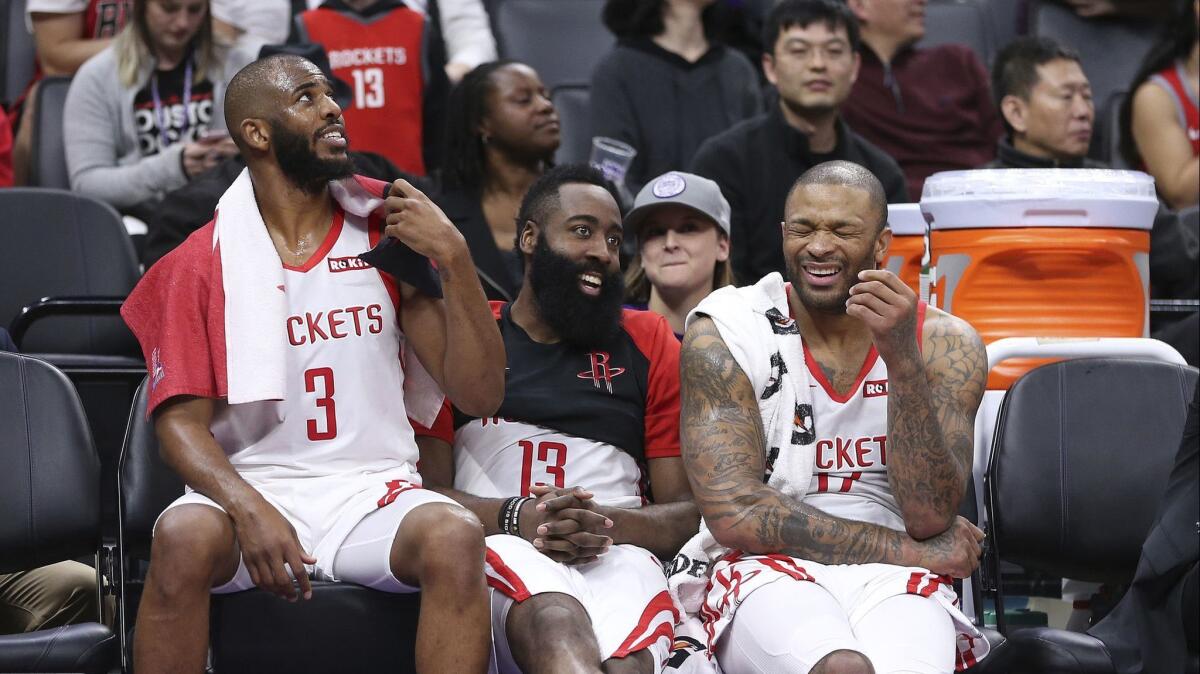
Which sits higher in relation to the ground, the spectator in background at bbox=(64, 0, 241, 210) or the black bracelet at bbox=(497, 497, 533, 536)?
the spectator in background at bbox=(64, 0, 241, 210)

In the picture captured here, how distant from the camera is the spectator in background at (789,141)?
16.4ft

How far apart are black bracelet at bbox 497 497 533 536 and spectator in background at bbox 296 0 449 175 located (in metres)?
2.35

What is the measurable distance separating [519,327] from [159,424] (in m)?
0.95

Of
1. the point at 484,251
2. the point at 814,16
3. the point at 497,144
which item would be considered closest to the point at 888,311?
the point at 484,251

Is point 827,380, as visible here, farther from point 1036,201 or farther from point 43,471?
point 43,471

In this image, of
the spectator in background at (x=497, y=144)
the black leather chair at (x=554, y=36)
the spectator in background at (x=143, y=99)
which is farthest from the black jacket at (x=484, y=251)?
the black leather chair at (x=554, y=36)

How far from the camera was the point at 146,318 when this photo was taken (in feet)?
11.2

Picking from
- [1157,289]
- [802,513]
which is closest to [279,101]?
[802,513]

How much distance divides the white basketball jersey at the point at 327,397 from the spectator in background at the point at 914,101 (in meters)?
2.99

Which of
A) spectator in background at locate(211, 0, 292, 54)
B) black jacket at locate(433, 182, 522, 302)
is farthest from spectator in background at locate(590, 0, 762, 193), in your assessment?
spectator in background at locate(211, 0, 292, 54)

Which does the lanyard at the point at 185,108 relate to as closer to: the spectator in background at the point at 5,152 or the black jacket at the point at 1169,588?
the spectator in background at the point at 5,152

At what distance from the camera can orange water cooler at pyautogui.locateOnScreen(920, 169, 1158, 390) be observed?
4.09m

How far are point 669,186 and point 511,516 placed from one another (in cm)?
120

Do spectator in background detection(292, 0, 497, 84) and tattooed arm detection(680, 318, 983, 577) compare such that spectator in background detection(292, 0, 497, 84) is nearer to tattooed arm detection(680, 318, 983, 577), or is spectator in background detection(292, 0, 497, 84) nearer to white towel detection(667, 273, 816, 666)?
white towel detection(667, 273, 816, 666)
